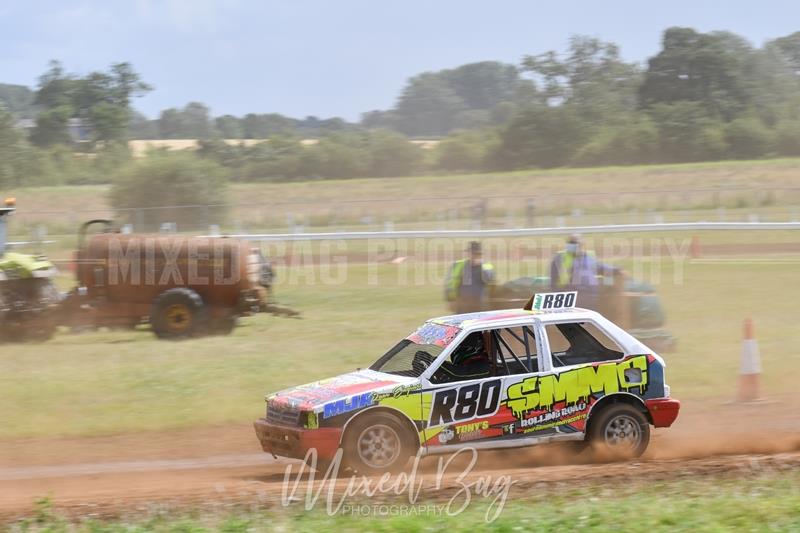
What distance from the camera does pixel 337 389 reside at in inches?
324

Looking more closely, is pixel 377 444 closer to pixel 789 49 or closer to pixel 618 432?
pixel 618 432

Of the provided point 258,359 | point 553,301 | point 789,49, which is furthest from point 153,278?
point 789,49

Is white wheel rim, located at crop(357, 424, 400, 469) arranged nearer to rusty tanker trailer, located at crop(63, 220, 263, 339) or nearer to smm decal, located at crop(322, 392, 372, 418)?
smm decal, located at crop(322, 392, 372, 418)

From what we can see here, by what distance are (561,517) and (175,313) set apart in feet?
37.1

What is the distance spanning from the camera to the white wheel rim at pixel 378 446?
7.95m

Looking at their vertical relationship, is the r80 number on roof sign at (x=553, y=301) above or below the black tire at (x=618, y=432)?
above

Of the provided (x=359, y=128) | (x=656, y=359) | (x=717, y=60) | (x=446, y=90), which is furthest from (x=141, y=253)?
(x=446, y=90)

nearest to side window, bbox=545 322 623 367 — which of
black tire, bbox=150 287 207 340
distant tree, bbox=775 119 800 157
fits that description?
black tire, bbox=150 287 207 340

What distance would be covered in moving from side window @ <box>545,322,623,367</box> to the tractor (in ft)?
35.8

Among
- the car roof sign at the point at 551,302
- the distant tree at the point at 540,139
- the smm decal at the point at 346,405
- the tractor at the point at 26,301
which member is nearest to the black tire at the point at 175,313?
the tractor at the point at 26,301

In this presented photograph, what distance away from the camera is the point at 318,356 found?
14.4 metres

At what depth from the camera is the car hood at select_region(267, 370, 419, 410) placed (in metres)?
8.03

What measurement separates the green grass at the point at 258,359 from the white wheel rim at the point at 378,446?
11.9 feet

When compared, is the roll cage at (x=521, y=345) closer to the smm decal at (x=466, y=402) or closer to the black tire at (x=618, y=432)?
the smm decal at (x=466, y=402)
